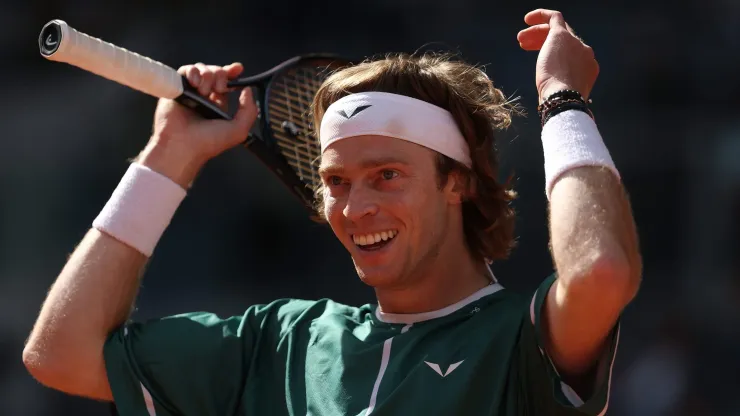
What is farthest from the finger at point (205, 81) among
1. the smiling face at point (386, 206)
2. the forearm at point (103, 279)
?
the smiling face at point (386, 206)

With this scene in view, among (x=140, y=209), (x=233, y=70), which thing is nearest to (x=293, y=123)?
(x=233, y=70)

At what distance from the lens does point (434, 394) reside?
2.65 meters

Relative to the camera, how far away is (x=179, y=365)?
2994 mm

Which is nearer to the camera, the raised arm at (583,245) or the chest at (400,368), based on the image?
the raised arm at (583,245)

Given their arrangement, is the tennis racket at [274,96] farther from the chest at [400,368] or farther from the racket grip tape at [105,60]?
the chest at [400,368]

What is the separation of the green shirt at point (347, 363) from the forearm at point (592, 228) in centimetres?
18

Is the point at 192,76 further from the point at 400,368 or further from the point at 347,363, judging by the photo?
the point at 400,368

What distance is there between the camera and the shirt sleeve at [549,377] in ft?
7.91

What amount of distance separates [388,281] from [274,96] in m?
1.00

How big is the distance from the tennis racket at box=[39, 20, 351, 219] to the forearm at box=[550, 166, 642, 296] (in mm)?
1095

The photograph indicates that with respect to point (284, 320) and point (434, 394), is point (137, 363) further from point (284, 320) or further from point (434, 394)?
point (434, 394)

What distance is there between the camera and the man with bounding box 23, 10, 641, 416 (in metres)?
2.55

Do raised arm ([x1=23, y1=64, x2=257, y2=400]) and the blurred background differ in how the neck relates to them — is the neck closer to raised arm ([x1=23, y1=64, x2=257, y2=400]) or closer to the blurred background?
raised arm ([x1=23, y1=64, x2=257, y2=400])

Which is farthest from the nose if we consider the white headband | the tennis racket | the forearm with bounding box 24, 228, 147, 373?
the forearm with bounding box 24, 228, 147, 373
